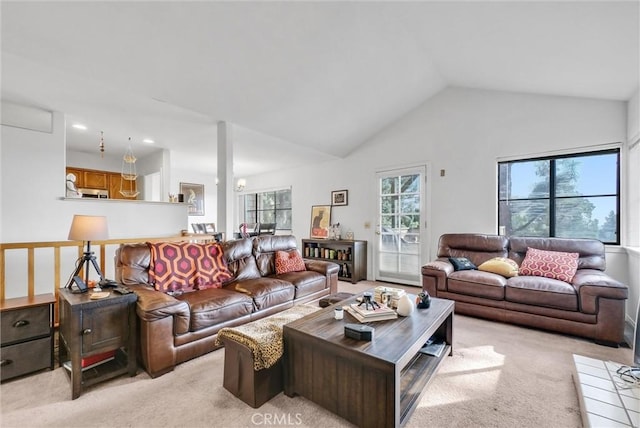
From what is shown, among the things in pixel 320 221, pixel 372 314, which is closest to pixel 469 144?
pixel 320 221

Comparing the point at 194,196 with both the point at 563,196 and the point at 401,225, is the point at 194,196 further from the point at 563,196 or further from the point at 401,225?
the point at 563,196

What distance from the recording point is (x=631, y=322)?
9.69ft

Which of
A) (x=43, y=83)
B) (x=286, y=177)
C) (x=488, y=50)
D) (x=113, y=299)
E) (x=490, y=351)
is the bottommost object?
(x=490, y=351)

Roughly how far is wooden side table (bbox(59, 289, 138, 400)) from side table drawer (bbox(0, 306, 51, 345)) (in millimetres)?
108

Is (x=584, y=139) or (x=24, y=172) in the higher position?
(x=584, y=139)

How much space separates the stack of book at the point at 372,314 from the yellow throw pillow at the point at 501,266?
2.09m

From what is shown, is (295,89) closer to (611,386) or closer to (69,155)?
(611,386)

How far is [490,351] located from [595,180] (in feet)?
9.18

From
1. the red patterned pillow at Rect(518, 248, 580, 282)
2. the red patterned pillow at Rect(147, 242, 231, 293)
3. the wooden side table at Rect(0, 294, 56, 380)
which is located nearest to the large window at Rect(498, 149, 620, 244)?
the red patterned pillow at Rect(518, 248, 580, 282)

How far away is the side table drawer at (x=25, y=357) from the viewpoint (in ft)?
6.16

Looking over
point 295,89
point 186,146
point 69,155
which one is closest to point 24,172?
Result: point 186,146

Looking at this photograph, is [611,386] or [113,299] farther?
[113,299]

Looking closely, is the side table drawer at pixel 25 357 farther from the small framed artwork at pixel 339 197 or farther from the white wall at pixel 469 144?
the small framed artwork at pixel 339 197

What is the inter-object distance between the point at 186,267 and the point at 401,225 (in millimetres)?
3573
